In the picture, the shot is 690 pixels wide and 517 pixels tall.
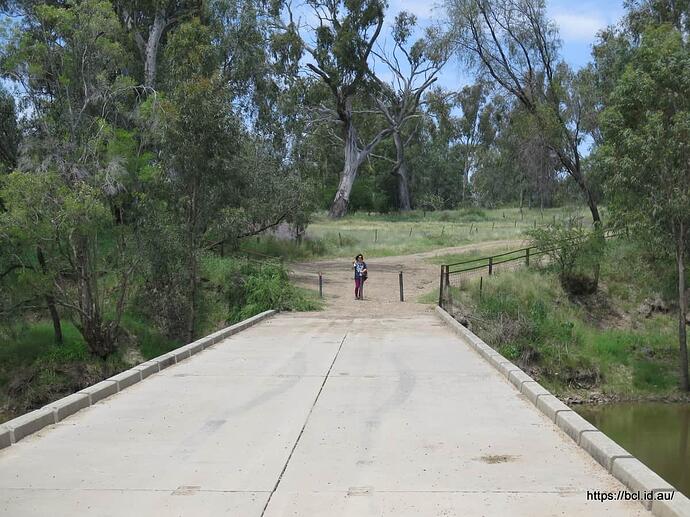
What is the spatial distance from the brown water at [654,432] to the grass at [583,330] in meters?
1.21

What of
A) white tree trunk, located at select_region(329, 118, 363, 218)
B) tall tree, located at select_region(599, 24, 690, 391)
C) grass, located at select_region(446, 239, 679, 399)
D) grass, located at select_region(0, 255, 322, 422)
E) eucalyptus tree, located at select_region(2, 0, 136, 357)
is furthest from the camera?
white tree trunk, located at select_region(329, 118, 363, 218)

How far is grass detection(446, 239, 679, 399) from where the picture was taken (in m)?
21.1

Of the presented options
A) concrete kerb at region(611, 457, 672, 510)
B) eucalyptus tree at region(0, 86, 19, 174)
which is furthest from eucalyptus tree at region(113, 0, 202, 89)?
concrete kerb at region(611, 457, 672, 510)

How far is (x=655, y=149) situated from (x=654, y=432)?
25.8 ft

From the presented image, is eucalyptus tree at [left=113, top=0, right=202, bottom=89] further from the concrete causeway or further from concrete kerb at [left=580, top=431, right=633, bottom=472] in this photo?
concrete kerb at [left=580, top=431, right=633, bottom=472]

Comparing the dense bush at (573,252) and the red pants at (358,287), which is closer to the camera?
the red pants at (358,287)

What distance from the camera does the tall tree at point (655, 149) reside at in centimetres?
1956

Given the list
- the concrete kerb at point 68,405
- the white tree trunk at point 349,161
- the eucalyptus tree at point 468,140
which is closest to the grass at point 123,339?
the concrete kerb at point 68,405

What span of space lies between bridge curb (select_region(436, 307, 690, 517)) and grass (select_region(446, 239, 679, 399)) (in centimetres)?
1095

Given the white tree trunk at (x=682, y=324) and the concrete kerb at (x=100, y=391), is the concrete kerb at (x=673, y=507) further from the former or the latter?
the white tree trunk at (x=682, y=324)

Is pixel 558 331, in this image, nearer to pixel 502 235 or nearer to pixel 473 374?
pixel 473 374

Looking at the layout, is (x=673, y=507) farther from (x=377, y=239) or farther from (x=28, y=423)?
(x=377, y=239)

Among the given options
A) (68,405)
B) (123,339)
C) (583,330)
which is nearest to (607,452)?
(68,405)

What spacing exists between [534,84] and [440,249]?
39.8ft
